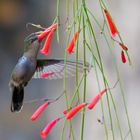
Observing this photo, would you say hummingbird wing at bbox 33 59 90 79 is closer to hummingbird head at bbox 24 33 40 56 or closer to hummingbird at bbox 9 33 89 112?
hummingbird at bbox 9 33 89 112

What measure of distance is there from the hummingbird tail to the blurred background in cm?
177

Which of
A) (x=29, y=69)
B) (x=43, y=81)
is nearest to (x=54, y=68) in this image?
(x=29, y=69)

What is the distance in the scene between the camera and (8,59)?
3.93 m

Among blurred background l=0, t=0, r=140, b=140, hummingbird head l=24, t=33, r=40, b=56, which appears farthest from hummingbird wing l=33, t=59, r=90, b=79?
blurred background l=0, t=0, r=140, b=140

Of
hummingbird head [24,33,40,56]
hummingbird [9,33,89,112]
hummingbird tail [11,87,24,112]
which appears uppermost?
hummingbird head [24,33,40,56]

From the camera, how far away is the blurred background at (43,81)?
3.46 m

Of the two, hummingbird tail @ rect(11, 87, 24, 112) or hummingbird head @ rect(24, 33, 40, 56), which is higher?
hummingbird head @ rect(24, 33, 40, 56)

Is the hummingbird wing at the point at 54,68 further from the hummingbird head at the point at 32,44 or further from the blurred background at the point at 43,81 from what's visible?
the blurred background at the point at 43,81

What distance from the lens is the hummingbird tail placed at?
5.32 feet

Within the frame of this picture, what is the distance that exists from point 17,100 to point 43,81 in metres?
2.32

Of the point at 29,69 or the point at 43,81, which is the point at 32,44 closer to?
the point at 29,69

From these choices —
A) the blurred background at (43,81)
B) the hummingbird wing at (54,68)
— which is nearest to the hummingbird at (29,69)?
the hummingbird wing at (54,68)

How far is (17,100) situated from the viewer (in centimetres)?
166

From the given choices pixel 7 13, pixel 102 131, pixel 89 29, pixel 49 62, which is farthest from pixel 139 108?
pixel 89 29
